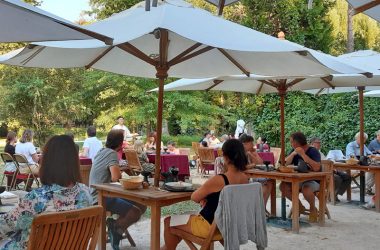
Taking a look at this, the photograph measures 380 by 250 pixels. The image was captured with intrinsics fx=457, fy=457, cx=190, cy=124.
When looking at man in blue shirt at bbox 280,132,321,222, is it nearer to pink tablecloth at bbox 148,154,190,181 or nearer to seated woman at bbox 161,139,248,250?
seated woman at bbox 161,139,248,250

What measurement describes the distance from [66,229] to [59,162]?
0.43 meters

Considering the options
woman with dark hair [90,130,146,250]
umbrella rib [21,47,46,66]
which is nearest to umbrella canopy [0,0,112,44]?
umbrella rib [21,47,46,66]

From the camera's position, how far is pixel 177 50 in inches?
214

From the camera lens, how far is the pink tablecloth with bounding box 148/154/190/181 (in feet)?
33.8

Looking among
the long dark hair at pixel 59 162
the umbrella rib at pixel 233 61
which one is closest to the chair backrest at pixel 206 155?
the umbrella rib at pixel 233 61

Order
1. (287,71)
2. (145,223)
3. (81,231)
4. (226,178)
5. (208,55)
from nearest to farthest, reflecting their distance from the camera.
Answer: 1. (81,231)
2. (226,178)
3. (287,71)
4. (208,55)
5. (145,223)

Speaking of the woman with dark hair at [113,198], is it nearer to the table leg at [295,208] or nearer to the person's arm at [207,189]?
the person's arm at [207,189]

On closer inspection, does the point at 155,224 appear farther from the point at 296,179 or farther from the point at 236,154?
the point at 296,179

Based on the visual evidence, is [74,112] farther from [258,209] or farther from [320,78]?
[258,209]

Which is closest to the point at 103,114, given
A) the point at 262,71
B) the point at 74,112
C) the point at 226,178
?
the point at 74,112

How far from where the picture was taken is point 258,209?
409 cm

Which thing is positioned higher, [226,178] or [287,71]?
[287,71]

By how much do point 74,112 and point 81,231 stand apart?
21.3 meters

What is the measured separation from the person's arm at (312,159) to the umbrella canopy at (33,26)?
421 centimetres
